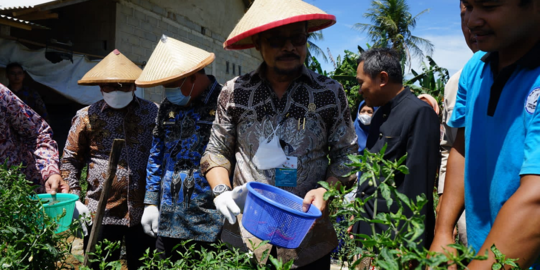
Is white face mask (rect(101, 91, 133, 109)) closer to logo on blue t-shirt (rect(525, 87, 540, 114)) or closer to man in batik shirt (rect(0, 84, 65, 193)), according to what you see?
man in batik shirt (rect(0, 84, 65, 193))

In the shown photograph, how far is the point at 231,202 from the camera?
72.5 inches

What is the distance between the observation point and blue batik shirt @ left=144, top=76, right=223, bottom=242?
2.74m

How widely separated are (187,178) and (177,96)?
0.58 m

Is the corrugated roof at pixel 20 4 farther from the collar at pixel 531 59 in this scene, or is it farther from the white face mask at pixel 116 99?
the collar at pixel 531 59

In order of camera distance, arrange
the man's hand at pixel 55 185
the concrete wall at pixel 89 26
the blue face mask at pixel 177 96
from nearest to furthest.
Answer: the man's hand at pixel 55 185 < the blue face mask at pixel 177 96 < the concrete wall at pixel 89 26

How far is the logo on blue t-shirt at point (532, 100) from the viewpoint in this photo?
1110 millimetres

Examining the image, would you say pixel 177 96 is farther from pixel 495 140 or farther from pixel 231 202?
pixel 495 140

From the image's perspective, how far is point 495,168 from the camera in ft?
4.13

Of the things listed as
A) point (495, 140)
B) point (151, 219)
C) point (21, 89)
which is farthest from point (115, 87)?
point (21, 89)

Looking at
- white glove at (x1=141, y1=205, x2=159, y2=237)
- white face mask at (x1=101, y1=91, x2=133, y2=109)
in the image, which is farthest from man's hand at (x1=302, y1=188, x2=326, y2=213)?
white face mask at (x1=101, y1=91, x2=133, y2=109)

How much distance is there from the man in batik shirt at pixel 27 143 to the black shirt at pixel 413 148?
202 cm

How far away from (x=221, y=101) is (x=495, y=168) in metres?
1.39

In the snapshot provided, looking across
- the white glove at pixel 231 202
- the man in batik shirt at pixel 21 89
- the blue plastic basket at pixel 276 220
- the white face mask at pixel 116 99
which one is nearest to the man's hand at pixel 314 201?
A: the blue plastic basket at pixel 276 220

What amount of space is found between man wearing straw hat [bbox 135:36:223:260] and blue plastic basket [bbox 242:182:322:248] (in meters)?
1.17
